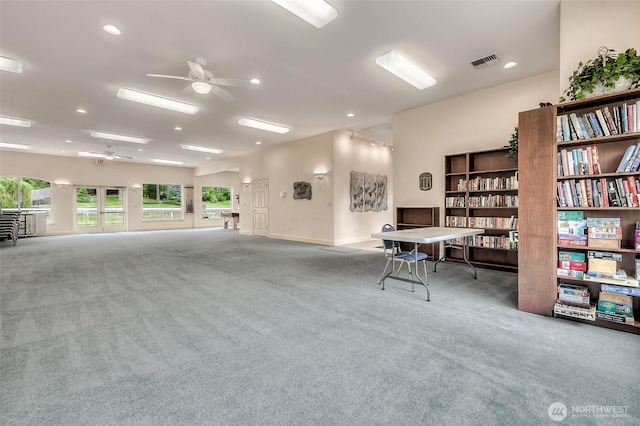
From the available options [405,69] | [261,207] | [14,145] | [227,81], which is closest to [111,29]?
[227,81]

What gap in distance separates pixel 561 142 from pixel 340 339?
2.87 meters

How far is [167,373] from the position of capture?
1842 mm

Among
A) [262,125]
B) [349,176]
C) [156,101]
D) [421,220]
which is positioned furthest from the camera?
[349,176]

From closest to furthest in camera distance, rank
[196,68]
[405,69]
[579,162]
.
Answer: [579,162], [196,68], [405,69]

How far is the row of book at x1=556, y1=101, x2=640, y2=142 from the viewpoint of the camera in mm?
2467

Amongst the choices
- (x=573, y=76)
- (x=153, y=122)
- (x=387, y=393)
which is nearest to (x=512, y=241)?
(x=573, y=76)

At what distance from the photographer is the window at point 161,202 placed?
44.3 ft

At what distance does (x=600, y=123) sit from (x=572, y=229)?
1.02m

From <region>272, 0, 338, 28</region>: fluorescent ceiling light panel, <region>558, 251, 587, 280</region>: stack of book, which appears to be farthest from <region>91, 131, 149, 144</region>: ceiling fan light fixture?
<region>558, 251, 587, 280</region>: stack of book

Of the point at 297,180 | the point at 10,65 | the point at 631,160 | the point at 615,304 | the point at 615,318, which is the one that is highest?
the point at 10,65

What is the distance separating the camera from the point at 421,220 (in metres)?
6.16

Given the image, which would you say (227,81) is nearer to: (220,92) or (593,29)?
(220,92)

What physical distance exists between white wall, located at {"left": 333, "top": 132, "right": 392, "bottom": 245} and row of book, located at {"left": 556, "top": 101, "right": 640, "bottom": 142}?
5018 mm

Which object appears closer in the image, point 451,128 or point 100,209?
point 451,128
